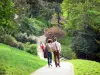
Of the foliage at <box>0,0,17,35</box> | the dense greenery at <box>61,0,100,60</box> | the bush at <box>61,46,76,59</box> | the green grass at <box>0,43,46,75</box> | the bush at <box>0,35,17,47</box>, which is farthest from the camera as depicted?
the bush at <box>61,46,76,59</box>

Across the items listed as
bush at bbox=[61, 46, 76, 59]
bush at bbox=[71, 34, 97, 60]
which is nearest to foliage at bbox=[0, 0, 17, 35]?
bush at bbox=[71, 34, 97, 60]

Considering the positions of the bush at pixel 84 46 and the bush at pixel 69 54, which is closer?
the bush at pixel 84 46

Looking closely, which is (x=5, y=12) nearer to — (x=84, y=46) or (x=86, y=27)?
(x=84, y=46)

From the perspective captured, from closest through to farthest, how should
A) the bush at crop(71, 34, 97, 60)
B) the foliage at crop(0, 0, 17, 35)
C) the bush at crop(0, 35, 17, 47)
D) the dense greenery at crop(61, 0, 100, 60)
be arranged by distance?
the foliage at crop(0, 0, 17, 35), the bush at crop(0, 35, 17, 47), the bush at crop(71, 34, 97, 60), the dense greenery at crop(61, 0, 100, 60)

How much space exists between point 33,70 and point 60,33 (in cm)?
3177

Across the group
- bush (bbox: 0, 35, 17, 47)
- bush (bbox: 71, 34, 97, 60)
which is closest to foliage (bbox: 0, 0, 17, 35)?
bush (bbox: 0, 35, 17, 47)

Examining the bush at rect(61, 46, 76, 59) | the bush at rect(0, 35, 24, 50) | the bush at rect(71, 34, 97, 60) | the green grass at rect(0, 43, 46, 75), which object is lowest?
the bush at rect(61, 46, 76, 59)

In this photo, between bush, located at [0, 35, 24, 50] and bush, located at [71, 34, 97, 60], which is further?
bush, located at [71, 34, 97, 60]

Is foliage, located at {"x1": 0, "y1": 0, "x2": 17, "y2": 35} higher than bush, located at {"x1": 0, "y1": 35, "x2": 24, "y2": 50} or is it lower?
higher

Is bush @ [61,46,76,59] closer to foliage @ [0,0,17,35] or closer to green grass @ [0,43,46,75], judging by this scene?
green grass @ [0,43,46,75]

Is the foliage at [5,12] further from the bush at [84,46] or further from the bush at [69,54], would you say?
the bush at [69,54]

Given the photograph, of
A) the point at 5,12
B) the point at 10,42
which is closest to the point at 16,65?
the point at 5,12

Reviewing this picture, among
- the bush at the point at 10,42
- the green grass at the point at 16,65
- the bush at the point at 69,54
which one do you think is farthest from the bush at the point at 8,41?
the green grass at the point at 16,65

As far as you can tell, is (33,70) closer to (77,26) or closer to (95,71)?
(95,71)
